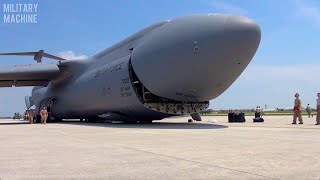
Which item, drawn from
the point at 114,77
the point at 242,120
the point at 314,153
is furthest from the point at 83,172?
the point at 242,120

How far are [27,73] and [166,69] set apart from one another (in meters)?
14.8

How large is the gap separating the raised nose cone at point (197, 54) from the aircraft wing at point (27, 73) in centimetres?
1249

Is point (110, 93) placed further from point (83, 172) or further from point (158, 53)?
point (83, 172)

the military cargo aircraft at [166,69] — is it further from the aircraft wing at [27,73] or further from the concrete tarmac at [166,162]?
the concrete tarmac at [166,162]

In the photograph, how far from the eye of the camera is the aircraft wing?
28188 millimetres

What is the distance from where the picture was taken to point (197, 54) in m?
16.9

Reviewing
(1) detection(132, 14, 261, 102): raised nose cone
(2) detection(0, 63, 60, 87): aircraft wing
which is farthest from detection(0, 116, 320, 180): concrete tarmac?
(2) detection(0, 63, 60, 87): aircraft wing

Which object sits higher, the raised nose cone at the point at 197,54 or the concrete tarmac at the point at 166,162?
the raised nose cone at the point at 197,54

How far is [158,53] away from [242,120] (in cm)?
1210

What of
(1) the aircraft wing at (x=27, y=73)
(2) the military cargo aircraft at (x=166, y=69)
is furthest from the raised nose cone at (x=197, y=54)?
(1) the aircraft wing at (x=27, y=73)

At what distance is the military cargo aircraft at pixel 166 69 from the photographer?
16766 millimetres

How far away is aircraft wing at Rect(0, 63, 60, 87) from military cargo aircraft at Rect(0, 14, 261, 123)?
0.11 meters

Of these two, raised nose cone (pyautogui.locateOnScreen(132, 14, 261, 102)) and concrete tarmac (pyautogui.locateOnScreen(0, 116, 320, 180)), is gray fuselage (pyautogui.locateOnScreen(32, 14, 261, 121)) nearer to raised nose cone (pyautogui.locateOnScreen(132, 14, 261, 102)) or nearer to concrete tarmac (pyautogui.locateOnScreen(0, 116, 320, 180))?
raised nose cone (pyautogui.locateOnScreen(132, 14, 261, 102))

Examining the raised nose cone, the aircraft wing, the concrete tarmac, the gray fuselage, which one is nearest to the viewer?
the concrete tarmac
